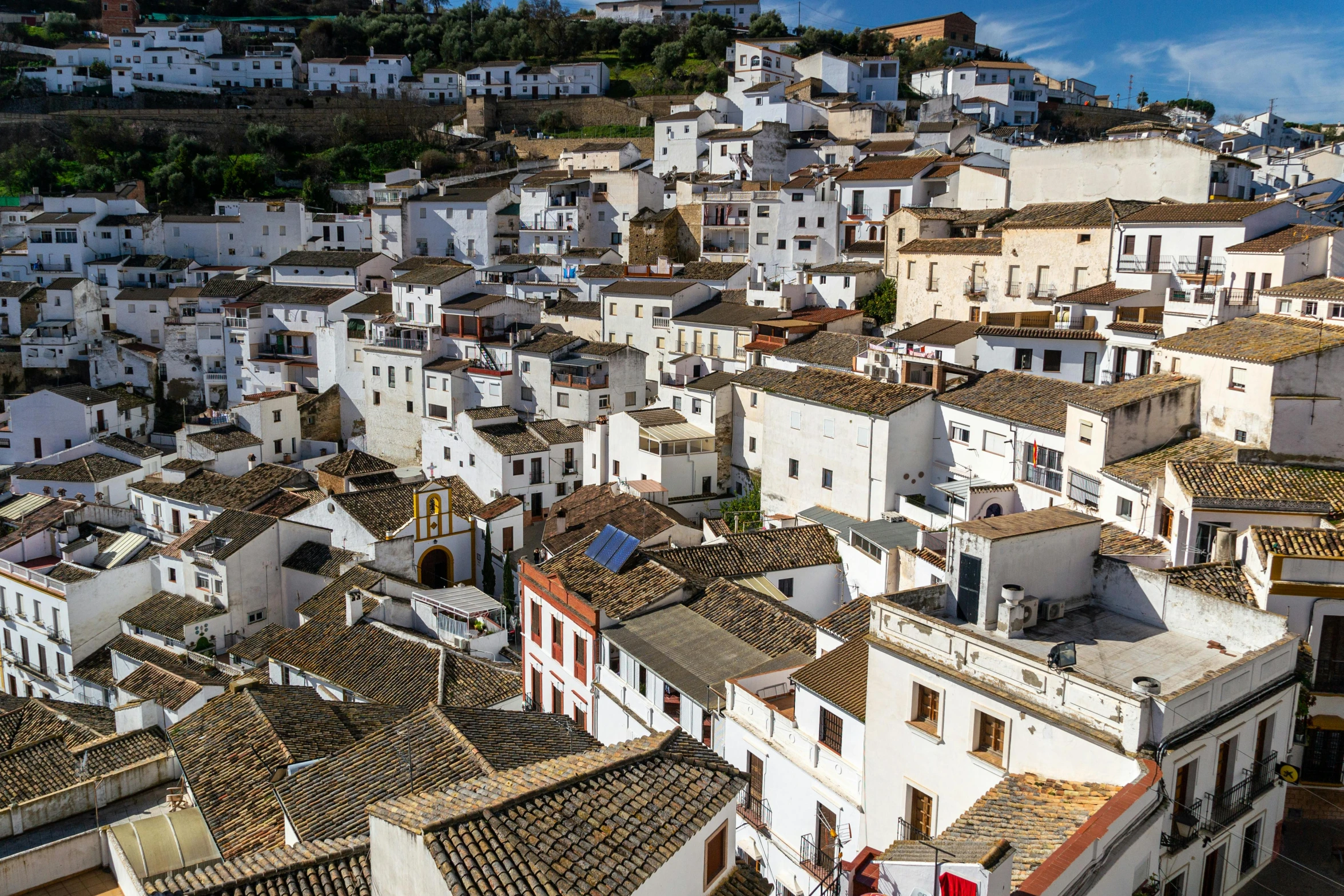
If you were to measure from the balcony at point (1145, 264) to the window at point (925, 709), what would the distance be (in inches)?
885

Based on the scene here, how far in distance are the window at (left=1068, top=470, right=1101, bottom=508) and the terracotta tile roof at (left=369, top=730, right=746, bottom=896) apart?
48.8 feet

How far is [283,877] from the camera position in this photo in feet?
34.6

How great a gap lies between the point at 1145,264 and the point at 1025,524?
2049 cm

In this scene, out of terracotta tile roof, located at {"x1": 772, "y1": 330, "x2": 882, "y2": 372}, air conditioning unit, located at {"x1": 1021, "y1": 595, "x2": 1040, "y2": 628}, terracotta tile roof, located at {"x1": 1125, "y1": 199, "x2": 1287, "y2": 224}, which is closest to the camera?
air conditioning unit, located at {"x1": 1021, "y1": 595, "x2": 1040, "y2": 628}

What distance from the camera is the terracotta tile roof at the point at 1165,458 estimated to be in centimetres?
2134

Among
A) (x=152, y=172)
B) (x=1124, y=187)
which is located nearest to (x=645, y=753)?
(x=1124, y=187)

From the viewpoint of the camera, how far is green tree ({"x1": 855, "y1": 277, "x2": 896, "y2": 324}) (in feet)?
132

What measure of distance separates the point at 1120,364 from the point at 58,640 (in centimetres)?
3181

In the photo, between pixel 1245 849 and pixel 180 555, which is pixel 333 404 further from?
pixel 1245 849

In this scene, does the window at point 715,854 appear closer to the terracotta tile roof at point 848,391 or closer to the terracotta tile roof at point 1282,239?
the terracotta tile roof at point 848,391

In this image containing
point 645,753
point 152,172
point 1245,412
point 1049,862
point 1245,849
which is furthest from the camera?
point 152,172

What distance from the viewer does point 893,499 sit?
2770 centimetres

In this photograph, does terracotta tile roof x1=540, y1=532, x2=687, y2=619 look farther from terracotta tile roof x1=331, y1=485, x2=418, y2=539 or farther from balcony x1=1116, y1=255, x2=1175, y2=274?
balcony x1=1116, y1=255, x2=1175, y2=274

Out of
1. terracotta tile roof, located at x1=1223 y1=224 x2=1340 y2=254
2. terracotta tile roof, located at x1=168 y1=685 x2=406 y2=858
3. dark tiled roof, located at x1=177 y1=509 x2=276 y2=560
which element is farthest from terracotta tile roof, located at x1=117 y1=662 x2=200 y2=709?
terracotta tile roof, located at x1=1223 y1=224 x2=1340 y2=254
